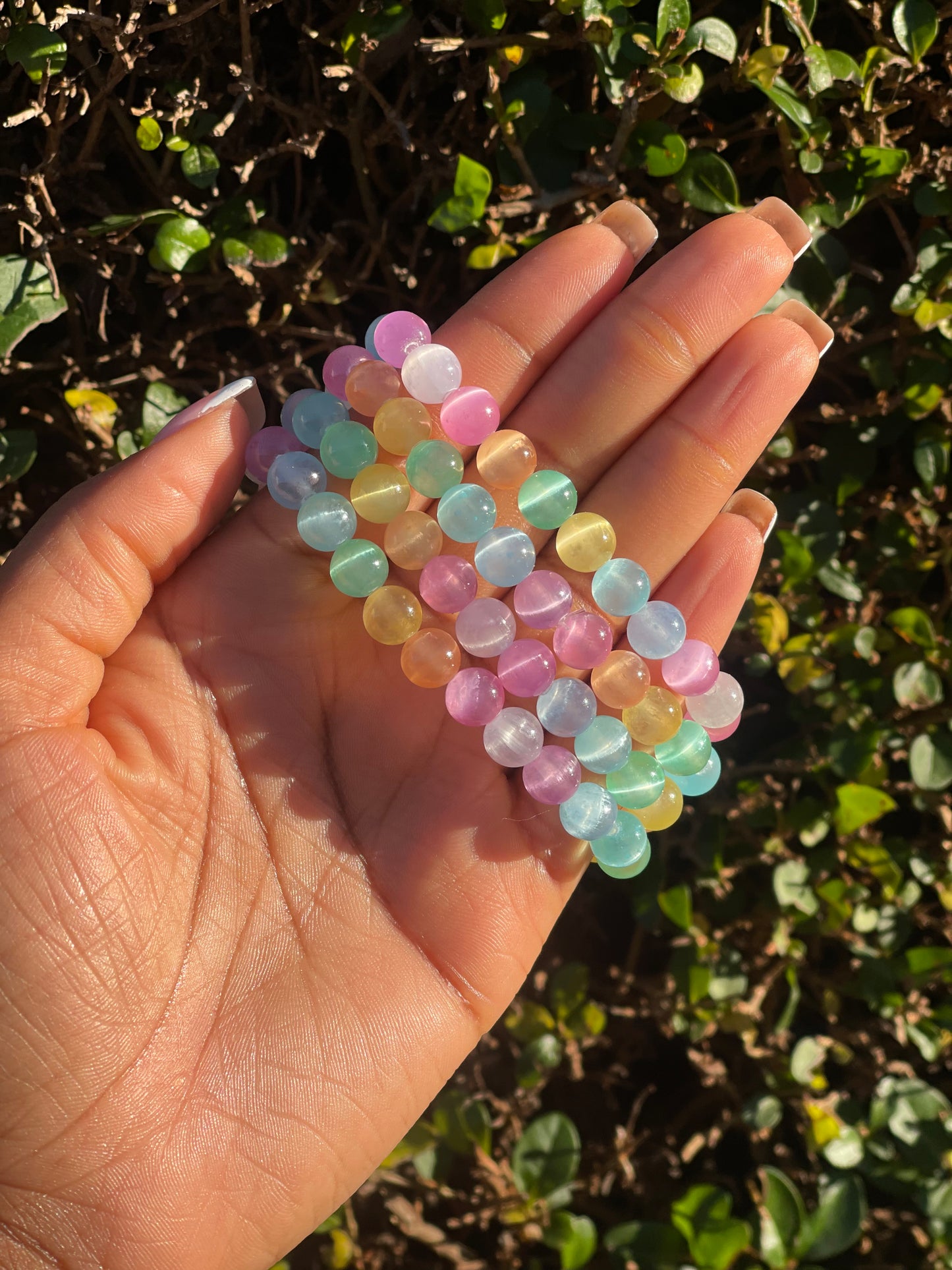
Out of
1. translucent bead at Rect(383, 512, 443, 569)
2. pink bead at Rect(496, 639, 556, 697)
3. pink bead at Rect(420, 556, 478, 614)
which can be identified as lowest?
pink bead at Rect(496, 639, 556, 697)

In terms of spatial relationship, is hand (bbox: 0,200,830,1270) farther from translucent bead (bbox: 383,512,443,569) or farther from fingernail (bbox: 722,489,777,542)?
translucent bead (bbox: 383,512,443,569)

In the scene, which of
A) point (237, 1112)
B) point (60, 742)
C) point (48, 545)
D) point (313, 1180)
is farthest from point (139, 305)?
point (313, 1180)

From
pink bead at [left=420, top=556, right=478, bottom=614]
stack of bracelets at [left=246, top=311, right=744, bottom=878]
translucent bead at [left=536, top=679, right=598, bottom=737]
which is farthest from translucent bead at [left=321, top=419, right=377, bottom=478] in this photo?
translucent bead at [left=536, top=679, right=598, bottom=737]

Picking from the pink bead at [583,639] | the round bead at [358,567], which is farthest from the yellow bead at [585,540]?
the round bead at [358,567]

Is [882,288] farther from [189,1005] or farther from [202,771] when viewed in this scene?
[189,1005]

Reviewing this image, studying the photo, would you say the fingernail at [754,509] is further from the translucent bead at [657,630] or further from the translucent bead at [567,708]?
the translucent bead at [567,708]

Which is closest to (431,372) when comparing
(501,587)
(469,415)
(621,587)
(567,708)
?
(469,415)
